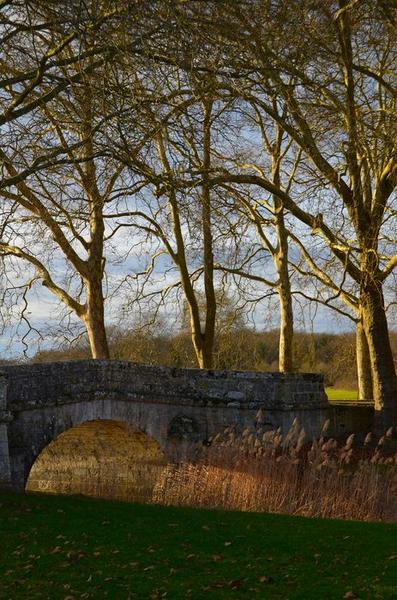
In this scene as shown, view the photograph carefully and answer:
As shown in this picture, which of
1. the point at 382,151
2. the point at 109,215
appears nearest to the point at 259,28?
the point at 382,151

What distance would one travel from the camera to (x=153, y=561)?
23.5 ft

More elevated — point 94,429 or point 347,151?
point 347,151

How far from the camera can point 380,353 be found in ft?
51.4

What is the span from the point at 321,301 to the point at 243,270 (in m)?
2.28

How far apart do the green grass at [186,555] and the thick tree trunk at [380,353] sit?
684cm

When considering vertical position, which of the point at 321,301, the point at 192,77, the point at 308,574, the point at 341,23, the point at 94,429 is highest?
the point at 341,23

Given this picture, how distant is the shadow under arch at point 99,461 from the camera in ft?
47.1

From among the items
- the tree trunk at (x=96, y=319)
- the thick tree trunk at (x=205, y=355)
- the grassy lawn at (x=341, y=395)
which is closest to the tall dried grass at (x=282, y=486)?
the tree trunk at (x=96, y=319)

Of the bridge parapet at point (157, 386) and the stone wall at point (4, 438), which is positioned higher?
the bridge parapet at point (157, 386)

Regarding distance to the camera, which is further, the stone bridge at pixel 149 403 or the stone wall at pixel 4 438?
the stone bridge at pixel 149 403

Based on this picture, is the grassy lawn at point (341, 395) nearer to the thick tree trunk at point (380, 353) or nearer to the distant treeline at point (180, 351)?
the distant treeline at point (180, 351)

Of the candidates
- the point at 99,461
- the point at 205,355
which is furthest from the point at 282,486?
the point at 205,355

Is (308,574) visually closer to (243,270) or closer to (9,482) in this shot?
(9,482)

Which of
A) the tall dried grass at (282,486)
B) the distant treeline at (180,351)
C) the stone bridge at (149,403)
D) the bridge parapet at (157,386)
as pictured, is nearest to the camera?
the tall dried grass at (282,486)
